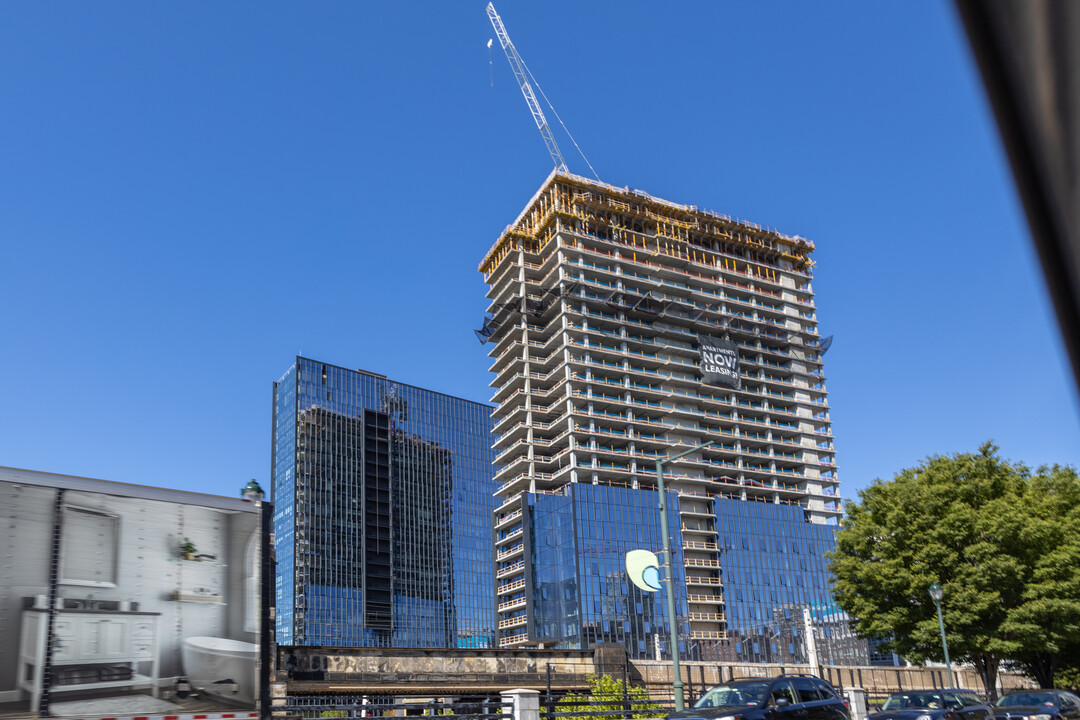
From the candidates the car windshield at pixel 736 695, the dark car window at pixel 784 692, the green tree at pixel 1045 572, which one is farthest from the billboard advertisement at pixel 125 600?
the green tree at pixel 1045 572

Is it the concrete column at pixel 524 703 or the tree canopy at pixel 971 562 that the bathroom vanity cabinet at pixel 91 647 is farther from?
the tree canopy at pixel 971 562

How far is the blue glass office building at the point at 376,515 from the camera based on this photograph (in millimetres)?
139025

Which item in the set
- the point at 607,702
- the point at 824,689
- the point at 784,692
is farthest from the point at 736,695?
the point at 607,702

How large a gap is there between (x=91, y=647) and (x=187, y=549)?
1.92m

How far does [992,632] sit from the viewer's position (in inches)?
1553

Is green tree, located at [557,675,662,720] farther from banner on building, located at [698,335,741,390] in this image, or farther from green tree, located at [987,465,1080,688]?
banner on building, located at [698,335,741,390]

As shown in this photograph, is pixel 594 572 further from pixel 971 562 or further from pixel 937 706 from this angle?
pixel 937 706

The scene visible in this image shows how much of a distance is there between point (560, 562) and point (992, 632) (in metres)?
65.4

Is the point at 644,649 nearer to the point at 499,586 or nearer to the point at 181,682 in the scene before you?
the point at 499,586

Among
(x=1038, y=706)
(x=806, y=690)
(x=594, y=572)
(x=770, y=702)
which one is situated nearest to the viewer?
(x=770, y=702)

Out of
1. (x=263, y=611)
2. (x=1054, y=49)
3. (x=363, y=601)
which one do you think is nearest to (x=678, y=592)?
(x=363, y=601)

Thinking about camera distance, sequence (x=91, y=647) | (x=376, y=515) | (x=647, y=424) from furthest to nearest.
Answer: (x=376, y=515) < (x=647, y=424) < (x=91, y=647)

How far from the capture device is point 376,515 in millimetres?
151000

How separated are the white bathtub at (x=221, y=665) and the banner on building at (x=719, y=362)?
4232 inches
